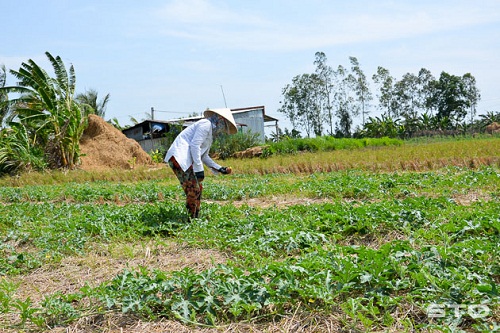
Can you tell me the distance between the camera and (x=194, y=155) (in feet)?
19.0

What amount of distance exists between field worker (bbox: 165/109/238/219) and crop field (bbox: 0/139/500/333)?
0.37 m

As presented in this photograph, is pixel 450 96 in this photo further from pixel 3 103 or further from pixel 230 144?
pixel 3 103

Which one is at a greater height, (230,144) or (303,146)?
(230,144)

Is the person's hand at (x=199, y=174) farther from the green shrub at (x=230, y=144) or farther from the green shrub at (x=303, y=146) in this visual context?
the green shrub at (x=230, y=144)

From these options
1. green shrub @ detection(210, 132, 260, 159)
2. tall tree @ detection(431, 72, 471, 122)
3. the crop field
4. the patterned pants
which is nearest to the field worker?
the patterned pants

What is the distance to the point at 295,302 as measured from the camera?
9.71 feet

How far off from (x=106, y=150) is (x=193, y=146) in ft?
56.3

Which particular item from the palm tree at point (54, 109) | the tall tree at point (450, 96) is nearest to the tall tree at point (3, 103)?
the palm tree at point (54, 109)

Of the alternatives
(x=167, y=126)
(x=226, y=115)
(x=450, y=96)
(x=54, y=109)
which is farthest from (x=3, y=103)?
(x=450, y=96)

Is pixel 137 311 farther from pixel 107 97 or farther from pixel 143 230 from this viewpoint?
pixel 107 97

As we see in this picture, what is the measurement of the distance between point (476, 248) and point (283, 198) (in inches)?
199

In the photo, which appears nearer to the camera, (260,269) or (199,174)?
(260,269)

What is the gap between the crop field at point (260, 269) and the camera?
2.79 meters

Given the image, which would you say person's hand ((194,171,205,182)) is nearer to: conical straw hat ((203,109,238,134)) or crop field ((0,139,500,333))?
crop field ((0,139,500,333))
